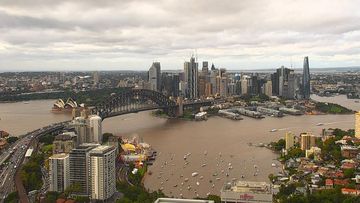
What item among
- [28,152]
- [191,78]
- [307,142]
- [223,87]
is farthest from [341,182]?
[223,87]

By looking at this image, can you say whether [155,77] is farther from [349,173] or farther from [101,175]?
[101,175]

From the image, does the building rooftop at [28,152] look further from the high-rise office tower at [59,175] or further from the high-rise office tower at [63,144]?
the high-rise office tower at [59,175]

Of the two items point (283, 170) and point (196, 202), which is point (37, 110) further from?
point (196, 202)

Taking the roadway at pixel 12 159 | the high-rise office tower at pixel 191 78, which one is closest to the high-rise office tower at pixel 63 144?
the roadway at pixel 12 159

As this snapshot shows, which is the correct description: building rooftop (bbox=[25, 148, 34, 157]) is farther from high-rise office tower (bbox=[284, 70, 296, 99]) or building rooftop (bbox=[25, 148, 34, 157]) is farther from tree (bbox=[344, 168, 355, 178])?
high-rise office tower (bbox=[284, 70, 296, 99])

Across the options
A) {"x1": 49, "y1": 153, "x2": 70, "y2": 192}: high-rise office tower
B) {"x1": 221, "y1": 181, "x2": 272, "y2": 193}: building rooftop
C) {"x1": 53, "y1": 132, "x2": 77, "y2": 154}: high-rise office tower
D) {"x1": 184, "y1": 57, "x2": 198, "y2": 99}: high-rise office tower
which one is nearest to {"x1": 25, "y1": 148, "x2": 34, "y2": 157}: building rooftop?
{"x1": 53, "y1": 132, "x2": 77, "y2": 154}: high-rise office tower

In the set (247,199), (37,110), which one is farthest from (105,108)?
(247,199)
